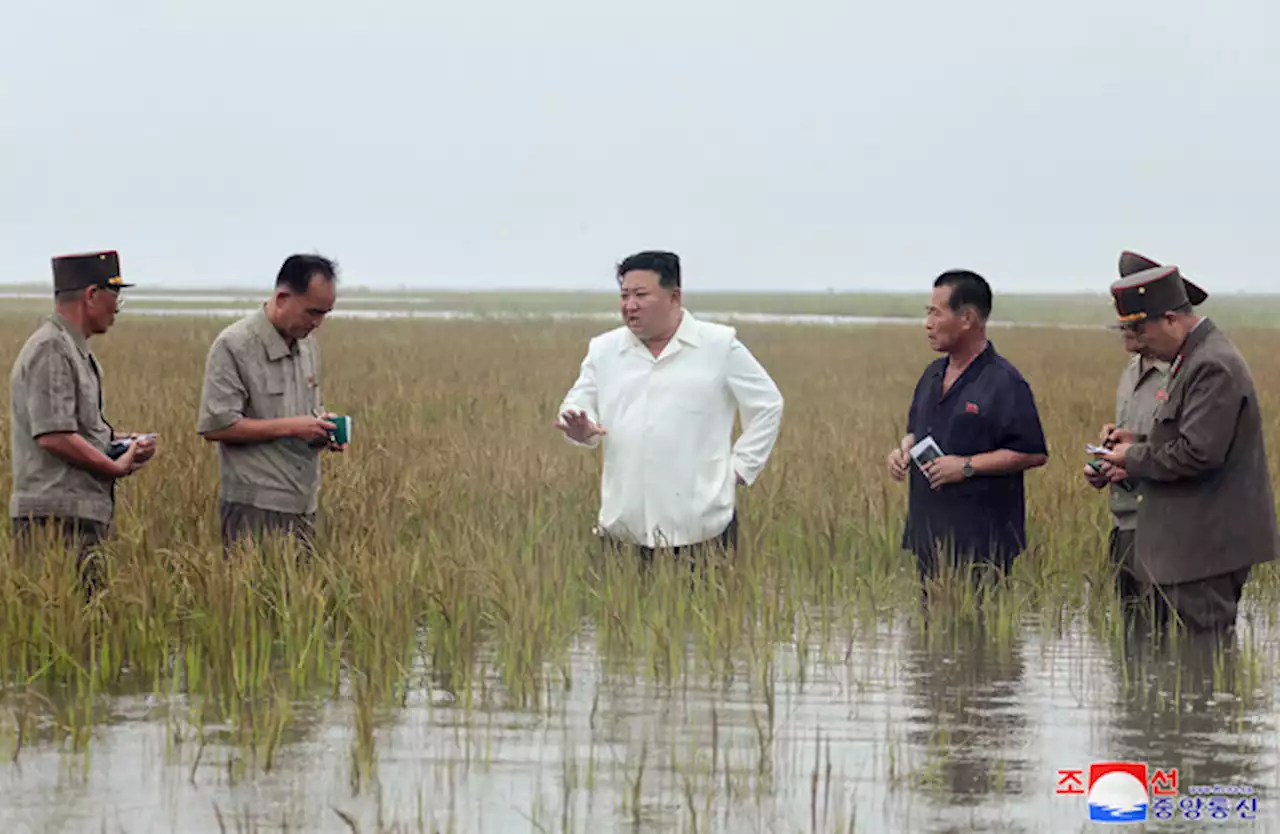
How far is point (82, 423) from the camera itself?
575cm

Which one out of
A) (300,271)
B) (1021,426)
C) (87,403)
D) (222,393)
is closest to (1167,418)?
(1021,426)

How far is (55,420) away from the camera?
18.3ft

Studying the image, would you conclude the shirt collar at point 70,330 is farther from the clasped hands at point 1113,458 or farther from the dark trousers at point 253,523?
the clasped hands at point 1113,458

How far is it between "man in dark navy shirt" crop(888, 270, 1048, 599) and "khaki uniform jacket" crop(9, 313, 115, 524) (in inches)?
115

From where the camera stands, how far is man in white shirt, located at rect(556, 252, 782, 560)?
616cm

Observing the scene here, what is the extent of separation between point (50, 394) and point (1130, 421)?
3990 millimetres

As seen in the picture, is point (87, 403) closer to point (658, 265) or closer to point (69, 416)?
point (69, 416)

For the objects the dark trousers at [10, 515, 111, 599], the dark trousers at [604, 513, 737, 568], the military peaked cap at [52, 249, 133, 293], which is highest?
the military peaked cap at [52, 249, 133, 293]

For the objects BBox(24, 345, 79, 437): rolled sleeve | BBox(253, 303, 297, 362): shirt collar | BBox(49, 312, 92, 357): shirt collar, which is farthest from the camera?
BBox(253, 303, 297, 362): shirt collar

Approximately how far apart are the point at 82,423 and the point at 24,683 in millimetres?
931

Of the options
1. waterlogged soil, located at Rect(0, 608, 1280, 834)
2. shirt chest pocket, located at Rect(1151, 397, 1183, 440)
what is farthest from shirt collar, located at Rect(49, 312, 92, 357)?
shirt chest pocket, located at Rect(1151, 397, 1183, 440)

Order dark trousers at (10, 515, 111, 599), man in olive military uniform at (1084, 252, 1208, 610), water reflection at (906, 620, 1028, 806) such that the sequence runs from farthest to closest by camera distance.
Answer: man in olive military uniform at (1084, 252, 1208, 610) < dark trousers at (10, 515, 111, 599) < water reflection at (906, 620, 1028, 806)

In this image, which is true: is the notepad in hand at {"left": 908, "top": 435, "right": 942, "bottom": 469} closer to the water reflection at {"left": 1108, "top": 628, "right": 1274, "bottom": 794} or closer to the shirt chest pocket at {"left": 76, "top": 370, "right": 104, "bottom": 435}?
the water reflection at {"left": 1108, "top": 628, "right": 1274, "bottom": 794}

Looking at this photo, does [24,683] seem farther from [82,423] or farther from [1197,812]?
[1197,812]
